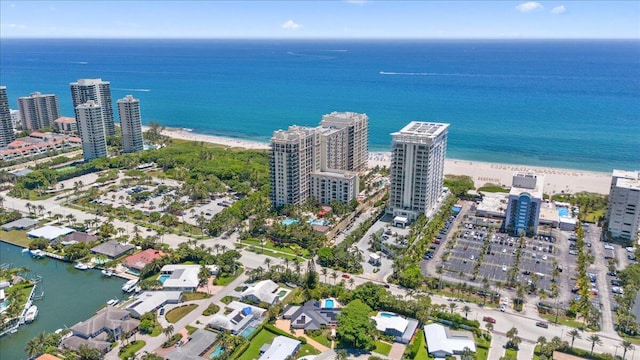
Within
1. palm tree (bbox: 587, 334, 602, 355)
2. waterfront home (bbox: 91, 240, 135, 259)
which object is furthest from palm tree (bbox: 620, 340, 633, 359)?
waterfront home (bbox: 91, 240, 135, 259)

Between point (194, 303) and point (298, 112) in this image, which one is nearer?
point (194, 303)

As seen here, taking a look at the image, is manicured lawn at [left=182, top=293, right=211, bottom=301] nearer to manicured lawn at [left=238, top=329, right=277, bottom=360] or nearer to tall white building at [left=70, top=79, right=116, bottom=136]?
manicured lawn at [left=238, top=329, right=277, bottom=360]

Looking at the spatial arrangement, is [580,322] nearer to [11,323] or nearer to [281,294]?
[281,294]

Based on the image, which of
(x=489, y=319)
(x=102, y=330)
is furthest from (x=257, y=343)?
(x=489, y=319)

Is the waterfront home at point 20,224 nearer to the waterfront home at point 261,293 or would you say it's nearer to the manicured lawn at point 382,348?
the waterfront home at point 261,293

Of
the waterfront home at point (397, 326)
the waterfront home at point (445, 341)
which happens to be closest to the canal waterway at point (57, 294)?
the waterfront home at point (397, 326)

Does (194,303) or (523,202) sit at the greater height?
(523,202)

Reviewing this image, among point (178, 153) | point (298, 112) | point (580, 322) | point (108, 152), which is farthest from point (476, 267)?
point (298, 112)
